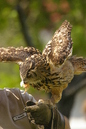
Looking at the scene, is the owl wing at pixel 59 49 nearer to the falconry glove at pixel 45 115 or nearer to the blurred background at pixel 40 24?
the falconry glove at pixel 45 115

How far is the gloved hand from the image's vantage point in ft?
11.6

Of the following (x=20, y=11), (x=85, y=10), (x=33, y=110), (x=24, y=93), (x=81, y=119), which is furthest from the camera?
(x=81, y=119)

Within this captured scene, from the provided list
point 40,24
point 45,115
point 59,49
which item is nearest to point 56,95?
point 45,115

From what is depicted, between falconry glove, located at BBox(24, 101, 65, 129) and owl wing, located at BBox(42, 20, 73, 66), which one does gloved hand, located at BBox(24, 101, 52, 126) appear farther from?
owl wing, located at BBox(42, 20, 73, 66)

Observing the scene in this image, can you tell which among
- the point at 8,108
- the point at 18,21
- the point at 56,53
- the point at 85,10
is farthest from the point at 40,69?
the point at 18,21

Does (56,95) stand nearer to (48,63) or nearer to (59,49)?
(48,63)

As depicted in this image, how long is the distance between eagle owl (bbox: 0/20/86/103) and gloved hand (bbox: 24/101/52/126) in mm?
185

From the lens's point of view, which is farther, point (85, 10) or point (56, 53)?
point (85, 10)

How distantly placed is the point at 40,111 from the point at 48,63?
1.38 ft

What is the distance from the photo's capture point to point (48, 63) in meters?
3.70

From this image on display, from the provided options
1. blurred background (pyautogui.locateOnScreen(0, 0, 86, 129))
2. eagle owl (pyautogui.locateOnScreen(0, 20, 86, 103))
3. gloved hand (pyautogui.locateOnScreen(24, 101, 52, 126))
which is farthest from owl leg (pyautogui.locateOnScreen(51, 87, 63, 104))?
blurred background (pyautogui.locateOnScreen(0, 0, 86, 129))

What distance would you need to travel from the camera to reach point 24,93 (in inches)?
149

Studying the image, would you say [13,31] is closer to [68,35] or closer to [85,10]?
[85,10]

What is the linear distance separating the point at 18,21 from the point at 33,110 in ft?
15.6
